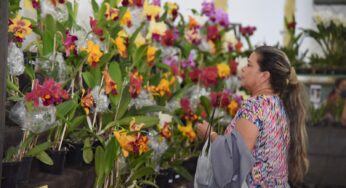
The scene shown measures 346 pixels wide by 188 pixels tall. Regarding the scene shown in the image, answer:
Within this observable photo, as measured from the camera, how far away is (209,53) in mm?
3623

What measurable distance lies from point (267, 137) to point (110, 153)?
0.62 m

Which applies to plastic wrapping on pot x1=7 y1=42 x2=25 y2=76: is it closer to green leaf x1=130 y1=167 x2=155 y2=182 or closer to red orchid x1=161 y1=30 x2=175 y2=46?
green leaf x1=130 y1=167 x2=155 y2=182

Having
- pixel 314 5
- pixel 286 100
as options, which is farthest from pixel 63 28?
pixel 314 5

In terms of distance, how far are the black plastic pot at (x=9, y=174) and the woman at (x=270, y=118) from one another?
2.79 feet

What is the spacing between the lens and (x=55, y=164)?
204 cm

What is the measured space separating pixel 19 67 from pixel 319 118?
3.48 m

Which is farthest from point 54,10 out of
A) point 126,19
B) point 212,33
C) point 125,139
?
point 212,33

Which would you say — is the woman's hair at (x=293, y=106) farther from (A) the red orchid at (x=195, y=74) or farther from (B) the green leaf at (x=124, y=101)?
(A) the red orchid at (x=195, y=74)

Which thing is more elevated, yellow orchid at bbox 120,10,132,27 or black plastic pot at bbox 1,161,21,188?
yellow orchid at bbox 120,10,132,27

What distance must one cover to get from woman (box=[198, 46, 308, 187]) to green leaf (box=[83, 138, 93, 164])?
48 centimetres

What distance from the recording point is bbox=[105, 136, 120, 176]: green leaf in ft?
6.93

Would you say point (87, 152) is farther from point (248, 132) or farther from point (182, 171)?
point (182, 171)

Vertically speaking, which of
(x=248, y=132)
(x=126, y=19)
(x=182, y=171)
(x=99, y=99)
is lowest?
(x=182, y=171)

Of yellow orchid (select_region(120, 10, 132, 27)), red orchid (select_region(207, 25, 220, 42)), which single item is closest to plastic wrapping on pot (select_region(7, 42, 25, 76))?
yellow orchid (select_region(120, 10, 132, 27))
